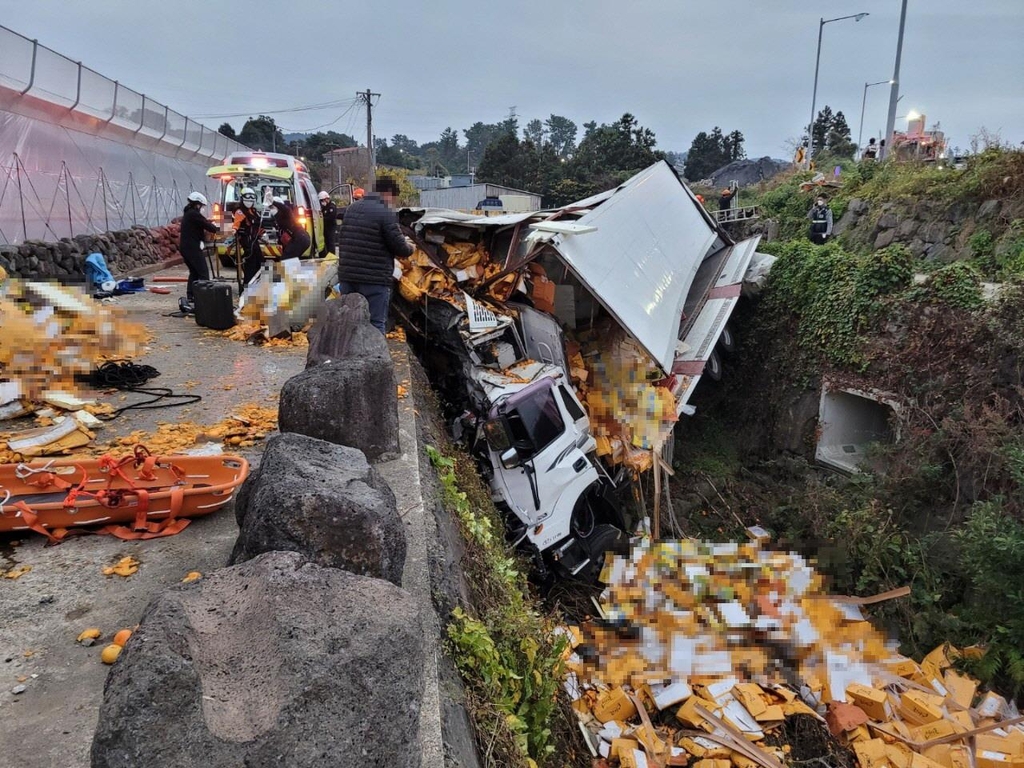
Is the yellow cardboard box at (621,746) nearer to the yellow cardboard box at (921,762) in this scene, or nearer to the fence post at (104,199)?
the yellow cardboard box at (921,762)

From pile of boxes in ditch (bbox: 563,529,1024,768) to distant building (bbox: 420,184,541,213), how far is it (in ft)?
90.1

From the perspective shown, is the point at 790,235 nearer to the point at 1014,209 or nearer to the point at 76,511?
the point at 1014,209

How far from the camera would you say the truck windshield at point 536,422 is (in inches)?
256

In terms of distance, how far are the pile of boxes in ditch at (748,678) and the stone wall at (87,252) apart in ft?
22.6

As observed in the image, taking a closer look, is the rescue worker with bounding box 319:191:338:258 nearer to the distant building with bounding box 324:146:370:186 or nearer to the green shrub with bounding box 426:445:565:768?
the green shrub with bounding box 426:445:565:768

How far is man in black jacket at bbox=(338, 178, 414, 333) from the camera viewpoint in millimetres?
6023

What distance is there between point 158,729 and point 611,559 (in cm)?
610

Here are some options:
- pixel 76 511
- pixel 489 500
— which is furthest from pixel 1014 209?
pixel 76 511

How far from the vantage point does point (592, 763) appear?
15.4 ft

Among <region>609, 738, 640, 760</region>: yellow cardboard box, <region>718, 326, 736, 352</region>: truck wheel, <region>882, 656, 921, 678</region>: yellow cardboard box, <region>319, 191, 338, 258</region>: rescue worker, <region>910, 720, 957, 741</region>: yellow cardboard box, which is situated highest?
<region>319, 191, 338, 258</region>: rescue worker

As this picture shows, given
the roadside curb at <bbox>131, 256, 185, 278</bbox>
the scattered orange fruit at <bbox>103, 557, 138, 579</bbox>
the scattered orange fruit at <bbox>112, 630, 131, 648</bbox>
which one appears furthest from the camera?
the roadside curb at <bbox>131, 256, 185, 278</bbox>

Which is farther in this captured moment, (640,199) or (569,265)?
(640,199)

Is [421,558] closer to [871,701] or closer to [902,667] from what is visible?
[871,701]

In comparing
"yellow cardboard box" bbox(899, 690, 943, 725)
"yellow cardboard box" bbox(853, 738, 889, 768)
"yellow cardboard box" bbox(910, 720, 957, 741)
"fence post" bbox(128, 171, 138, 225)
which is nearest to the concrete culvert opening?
"yellow cardboard box" bbox(899, 690, 943, 725)
